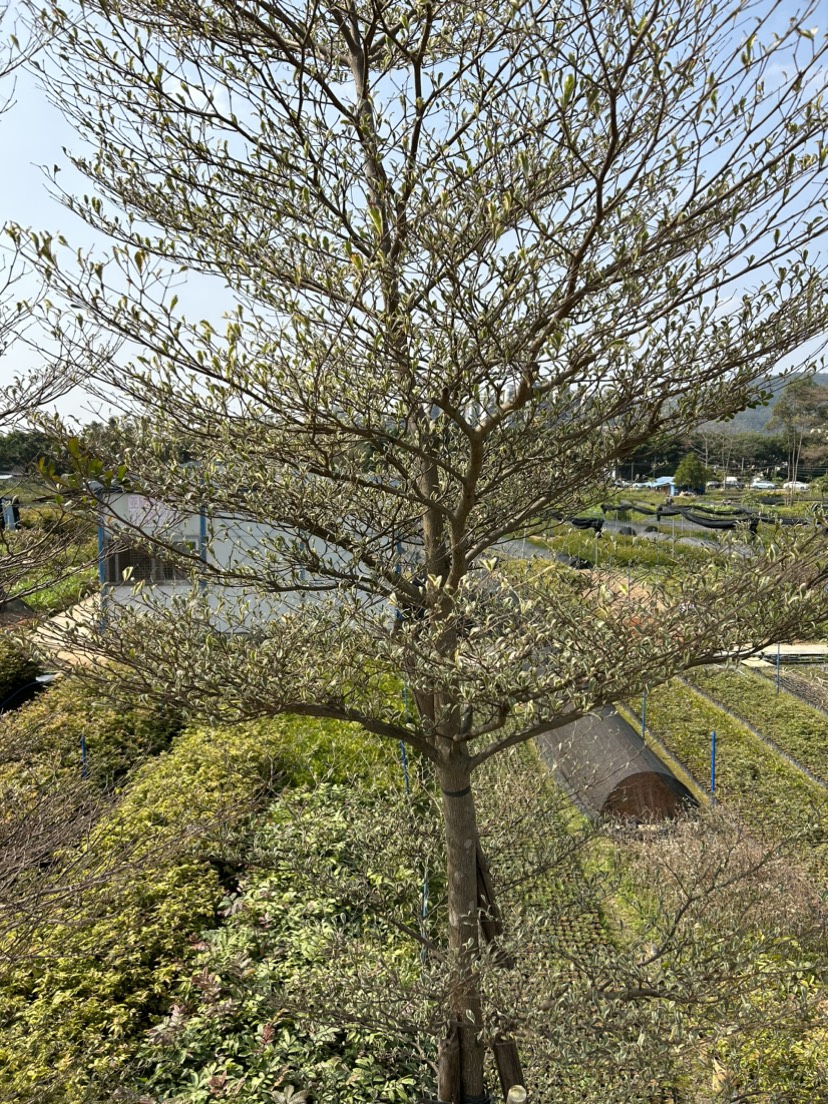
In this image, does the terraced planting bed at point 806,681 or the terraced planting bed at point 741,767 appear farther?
the terraced planting bed at point 806,681

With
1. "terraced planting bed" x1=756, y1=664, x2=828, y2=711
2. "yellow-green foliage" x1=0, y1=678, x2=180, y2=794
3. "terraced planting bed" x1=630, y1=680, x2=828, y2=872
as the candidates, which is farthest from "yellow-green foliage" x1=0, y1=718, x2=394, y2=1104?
"terraced planting bed" x1=756, y1=664, x2=828, y2=711

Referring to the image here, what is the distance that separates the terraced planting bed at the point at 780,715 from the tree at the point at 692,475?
2495cm

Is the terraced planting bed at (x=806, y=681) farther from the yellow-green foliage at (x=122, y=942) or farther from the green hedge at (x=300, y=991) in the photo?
the green hedge at (x=300, y=991)

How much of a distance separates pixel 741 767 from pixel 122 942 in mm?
6986

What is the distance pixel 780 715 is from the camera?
10.2 metres

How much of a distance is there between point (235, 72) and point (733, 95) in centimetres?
174

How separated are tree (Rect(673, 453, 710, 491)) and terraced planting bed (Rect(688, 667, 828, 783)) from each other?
81.9 ft

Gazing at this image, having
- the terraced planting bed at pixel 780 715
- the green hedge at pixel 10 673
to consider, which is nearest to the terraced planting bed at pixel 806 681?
the terraced planting bed at pixel 780 715

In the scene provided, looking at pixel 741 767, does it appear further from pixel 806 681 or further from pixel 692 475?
pixel 692 475

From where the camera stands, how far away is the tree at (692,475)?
3484 centimetres

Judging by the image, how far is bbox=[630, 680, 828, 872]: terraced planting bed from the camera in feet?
22.0

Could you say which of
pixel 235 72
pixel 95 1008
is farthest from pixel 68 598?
pixel 95 1008

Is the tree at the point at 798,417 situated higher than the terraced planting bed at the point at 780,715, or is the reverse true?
the tree at the point at 798,417

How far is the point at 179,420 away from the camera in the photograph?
250cm
